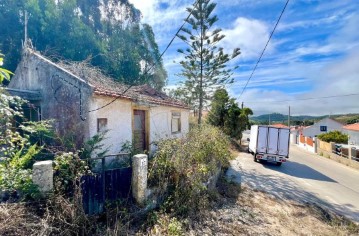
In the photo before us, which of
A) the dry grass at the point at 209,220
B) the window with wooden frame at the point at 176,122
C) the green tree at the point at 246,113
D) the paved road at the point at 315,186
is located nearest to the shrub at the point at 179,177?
the dry grass at the point at 209,220

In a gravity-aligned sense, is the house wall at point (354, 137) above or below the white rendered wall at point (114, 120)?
Answer: below

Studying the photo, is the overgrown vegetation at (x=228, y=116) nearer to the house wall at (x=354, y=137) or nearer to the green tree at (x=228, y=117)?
the green tree at (x=228, y=117)

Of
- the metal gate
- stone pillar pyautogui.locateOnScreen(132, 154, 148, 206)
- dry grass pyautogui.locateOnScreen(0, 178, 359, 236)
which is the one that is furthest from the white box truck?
the metal gate

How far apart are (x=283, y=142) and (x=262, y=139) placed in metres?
1.37

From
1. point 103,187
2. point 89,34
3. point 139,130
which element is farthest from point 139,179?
point 89,34

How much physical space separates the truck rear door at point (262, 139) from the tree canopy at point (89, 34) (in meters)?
9.12

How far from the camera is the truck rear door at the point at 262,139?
575 inches

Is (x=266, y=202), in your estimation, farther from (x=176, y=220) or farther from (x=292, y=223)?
(x=176, y=220)

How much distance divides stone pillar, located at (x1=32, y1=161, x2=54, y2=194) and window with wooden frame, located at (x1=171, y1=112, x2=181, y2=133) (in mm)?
8453

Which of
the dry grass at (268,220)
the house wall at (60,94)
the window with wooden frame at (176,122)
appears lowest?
the dry grass at (268,220)

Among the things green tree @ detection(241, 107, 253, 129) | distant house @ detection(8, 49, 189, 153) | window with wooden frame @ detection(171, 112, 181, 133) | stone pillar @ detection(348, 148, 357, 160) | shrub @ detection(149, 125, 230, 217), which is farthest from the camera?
green tree @ detection(241, 107, 253, 129)

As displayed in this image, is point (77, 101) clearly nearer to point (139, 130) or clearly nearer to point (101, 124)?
point (101, 124)

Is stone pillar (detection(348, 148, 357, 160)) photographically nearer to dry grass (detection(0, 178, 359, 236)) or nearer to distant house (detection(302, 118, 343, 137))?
dry grass (detection(0, 178, 359, 236))

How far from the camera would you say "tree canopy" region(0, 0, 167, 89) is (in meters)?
14.8
